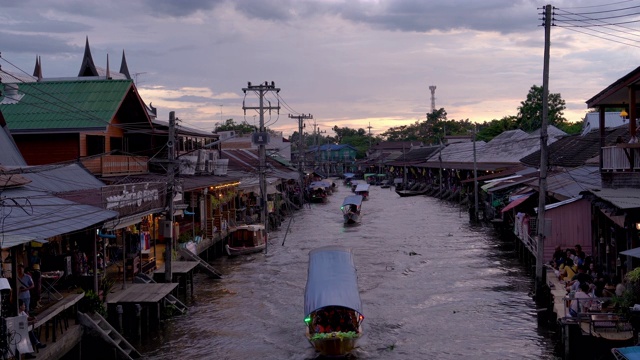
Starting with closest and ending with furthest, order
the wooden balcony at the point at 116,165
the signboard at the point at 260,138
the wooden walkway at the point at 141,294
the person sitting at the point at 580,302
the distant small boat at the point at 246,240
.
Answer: the person sitting at the point at 580,302, the wooden walkway at the point at 141,294, the wooden balcony at the point at 116,165, the distant small boat at the point at 246,240, the signboard at the point at 260,138

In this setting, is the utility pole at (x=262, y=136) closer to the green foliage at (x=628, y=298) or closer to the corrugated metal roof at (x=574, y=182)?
the corrugated metal roof at (x=574, y=182)

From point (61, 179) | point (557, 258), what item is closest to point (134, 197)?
point (61, 179)

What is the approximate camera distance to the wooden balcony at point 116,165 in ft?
89.7

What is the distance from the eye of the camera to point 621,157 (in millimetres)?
23156

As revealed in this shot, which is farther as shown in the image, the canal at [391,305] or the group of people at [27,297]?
the canal at [391,305]

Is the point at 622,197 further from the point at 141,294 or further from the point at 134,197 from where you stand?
the point at 134,197

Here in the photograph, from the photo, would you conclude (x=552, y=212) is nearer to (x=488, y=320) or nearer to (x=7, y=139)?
(x=488, y=320)

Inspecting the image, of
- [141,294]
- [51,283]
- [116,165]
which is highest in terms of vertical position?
[116,165]

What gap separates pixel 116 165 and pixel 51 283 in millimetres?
9492

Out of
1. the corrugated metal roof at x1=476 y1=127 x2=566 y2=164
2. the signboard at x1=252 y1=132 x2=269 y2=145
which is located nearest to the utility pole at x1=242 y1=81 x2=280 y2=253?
the signboard at x1=252 y1=132 x2=269 y2=145

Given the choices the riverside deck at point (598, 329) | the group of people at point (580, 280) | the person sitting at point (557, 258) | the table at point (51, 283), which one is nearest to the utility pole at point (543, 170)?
the group of people at point (580, 280)

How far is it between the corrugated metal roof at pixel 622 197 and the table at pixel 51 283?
52.7 feet

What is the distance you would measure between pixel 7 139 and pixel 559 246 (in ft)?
75.9

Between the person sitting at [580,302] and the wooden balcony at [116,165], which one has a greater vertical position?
the wooden balcony at [116,165]
